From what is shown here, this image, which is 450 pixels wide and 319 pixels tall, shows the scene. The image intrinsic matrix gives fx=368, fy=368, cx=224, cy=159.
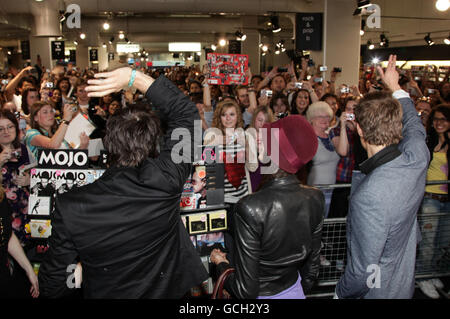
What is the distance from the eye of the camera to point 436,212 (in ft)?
12.0

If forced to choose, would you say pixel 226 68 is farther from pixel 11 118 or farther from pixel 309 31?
pixel 309 31

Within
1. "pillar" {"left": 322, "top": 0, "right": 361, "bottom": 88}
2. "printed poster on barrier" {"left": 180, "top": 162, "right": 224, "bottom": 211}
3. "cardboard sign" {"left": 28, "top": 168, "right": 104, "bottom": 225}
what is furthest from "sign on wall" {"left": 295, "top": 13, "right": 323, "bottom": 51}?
"cardboard sign" {"left": 28, "top": 168, "right": 104, "bottom": 225}

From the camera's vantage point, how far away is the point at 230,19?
21188mm

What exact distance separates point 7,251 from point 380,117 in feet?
7.01

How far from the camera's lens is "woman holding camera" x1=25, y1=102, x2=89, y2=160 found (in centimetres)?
342

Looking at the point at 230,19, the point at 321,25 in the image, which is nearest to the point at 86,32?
the point at 230,19

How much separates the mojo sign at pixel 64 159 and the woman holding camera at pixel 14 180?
43 centimetres

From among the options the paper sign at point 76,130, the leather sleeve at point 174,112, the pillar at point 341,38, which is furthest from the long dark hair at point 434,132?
the pillar at point 341,38

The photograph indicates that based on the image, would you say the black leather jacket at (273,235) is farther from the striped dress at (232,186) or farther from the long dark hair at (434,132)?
the long dark hair at (434,132)

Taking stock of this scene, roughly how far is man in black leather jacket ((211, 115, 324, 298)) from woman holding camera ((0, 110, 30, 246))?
200 cm

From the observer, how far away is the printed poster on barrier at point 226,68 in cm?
555

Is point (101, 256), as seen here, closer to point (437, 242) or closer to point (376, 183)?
point (376, 183)

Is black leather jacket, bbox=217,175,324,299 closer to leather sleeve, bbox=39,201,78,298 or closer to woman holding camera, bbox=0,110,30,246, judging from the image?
leather sleeve, bbox=39,201,78,298
